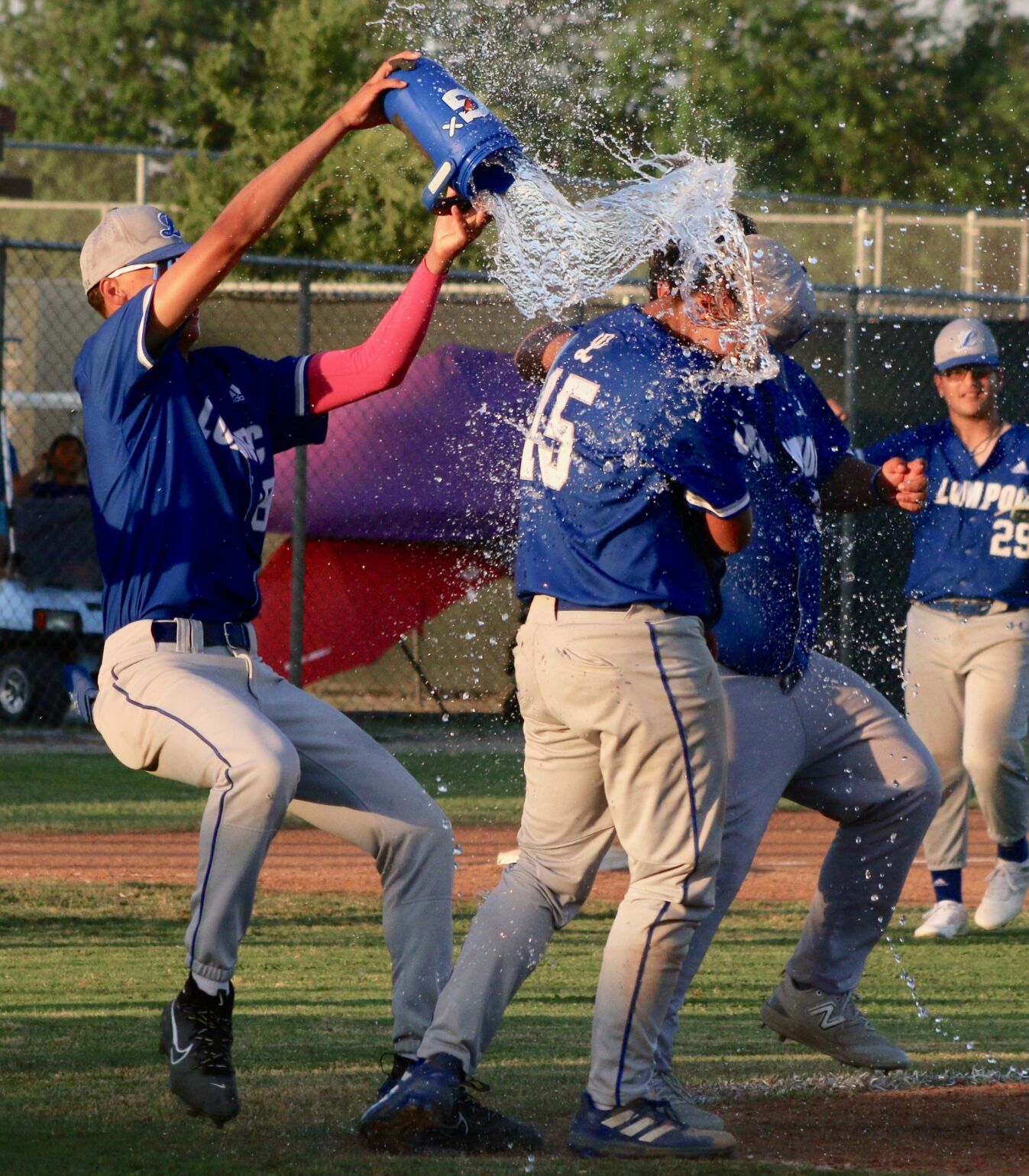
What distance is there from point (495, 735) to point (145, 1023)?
768 centimetres

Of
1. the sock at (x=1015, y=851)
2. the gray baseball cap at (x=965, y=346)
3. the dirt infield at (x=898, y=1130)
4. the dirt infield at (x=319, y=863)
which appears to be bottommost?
the dirt infield at (x=319, y=863)

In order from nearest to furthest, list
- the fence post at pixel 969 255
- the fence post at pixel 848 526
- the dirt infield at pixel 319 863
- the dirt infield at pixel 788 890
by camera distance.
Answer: the dirt infield at pixel 788 890 < the dirt infield at pixel 319 863 < the fence post at pixel 848 526 < the fence post at pixel 969 255

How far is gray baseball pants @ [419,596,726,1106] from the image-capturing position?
406 centimetres

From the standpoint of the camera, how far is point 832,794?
16.0ft

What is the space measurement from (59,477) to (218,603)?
10013 mm

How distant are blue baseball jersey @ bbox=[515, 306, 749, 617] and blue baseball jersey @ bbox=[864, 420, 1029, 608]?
365 cm

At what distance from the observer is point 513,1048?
17.4 ft

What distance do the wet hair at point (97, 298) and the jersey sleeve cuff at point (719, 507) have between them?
1.61 m

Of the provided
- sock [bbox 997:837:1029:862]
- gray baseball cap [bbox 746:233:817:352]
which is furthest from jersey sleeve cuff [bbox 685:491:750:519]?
sock [bbox 997:837:1029:862]

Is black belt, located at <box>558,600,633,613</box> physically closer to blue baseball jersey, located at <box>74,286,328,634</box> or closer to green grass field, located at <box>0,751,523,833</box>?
blue baseball jersey, located at <box>74,286,328,634</box>

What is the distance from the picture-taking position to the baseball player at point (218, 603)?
4.10 m

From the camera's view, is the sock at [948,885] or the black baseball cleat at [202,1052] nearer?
the black baseball cleat at [202,1052]

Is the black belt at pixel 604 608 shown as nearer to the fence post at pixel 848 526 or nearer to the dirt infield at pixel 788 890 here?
the dirt infield at pixel 788 890

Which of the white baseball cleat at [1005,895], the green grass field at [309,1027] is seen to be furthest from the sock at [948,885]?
the green grass field at [309,1027]
